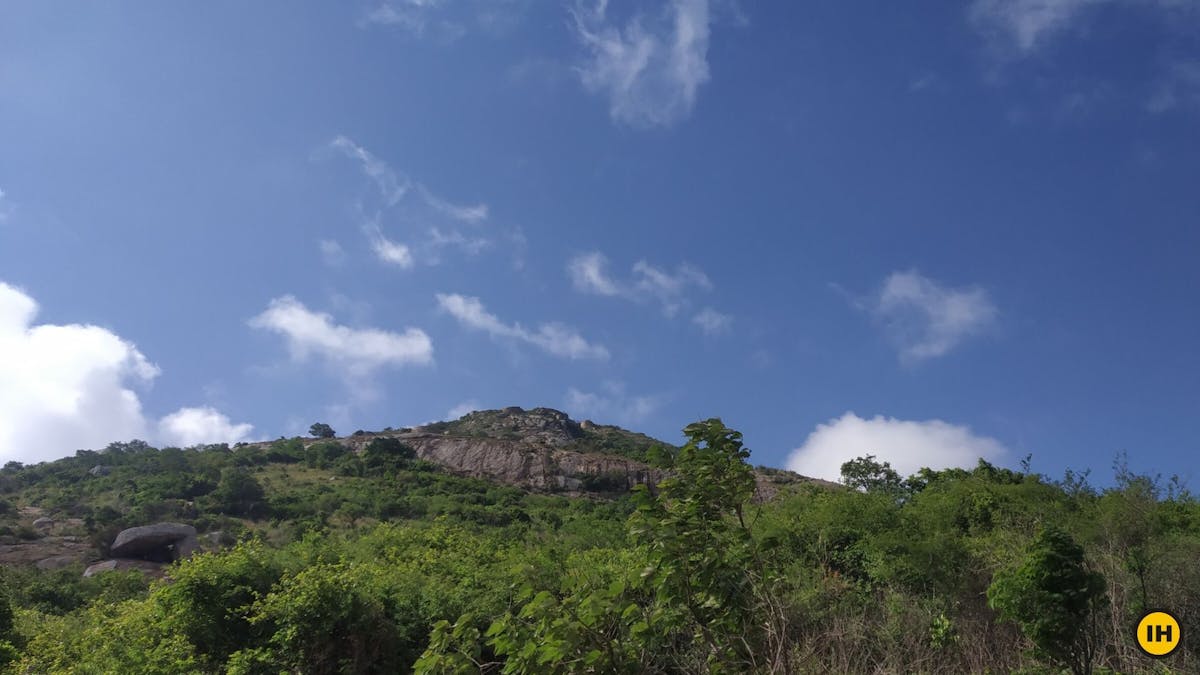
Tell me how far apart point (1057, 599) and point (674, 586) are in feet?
14.3

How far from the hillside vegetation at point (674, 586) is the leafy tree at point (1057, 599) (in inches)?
1.1

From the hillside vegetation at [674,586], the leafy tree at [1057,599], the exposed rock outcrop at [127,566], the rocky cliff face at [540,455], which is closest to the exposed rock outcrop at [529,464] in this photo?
the rocky cliff face at [540,455]

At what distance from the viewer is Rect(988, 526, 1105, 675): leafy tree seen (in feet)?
24.0

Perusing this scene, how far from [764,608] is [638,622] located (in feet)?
3.51

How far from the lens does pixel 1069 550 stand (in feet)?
24.7

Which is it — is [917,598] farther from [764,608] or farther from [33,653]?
[33,653]

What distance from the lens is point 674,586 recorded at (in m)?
5.64

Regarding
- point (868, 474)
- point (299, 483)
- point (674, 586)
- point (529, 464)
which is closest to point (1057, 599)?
point (674, 586)

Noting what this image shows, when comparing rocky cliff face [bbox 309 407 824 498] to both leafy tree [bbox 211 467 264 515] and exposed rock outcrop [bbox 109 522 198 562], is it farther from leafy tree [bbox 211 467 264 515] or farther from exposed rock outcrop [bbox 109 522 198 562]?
exposed rock outcrop [bbox 109 522 198 562]

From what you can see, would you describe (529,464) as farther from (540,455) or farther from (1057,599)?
(1057,599)

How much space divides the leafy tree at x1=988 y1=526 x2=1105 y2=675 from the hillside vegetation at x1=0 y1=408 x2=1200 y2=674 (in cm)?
3

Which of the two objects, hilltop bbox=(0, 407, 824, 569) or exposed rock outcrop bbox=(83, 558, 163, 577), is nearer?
exposed rock outcrop bbox=(83, 558, 163, 577)

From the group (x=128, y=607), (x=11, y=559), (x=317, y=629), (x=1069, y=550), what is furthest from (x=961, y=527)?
(x=11, y=559)

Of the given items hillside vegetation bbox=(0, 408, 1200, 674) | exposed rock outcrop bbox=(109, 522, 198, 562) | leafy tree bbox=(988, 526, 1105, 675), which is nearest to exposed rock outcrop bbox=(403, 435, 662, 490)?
hillside vegetation bbox=(0, 408, 1200, 674)
